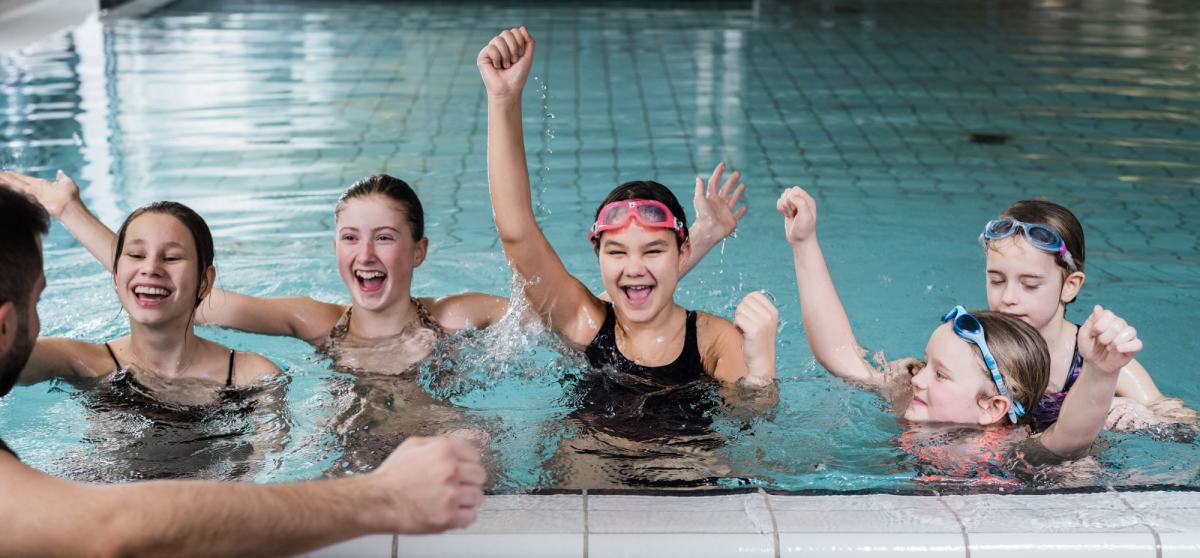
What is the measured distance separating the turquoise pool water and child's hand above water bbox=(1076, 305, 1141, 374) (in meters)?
0.72

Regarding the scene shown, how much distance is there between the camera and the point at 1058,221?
12.7 feet

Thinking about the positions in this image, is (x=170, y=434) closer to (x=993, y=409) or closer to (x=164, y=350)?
(x=164, y=350)

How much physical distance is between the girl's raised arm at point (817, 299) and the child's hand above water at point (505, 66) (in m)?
0.86

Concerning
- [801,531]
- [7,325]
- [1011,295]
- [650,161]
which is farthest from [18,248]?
[650,161]

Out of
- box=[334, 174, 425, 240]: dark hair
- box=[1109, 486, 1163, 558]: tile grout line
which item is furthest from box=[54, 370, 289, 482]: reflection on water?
box=[1109, 486, 1163, 558]: tile grout line

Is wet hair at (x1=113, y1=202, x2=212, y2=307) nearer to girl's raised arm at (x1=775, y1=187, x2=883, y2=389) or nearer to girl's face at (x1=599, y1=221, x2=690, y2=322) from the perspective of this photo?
girl's face at (x1=599, y1=221, x2=690, y2=322)

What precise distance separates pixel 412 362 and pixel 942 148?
4753 millimetres

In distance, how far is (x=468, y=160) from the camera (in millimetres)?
7680

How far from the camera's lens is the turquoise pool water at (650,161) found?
13.0ft

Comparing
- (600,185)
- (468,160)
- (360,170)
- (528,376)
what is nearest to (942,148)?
(600,185)

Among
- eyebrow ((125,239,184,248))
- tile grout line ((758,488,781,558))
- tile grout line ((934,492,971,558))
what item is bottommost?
tile grout line ((934,492,971,558))

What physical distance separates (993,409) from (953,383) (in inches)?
5.1

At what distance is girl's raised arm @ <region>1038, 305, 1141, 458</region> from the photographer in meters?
2.85

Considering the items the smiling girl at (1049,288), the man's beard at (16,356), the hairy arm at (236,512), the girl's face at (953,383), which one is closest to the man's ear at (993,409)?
the girl's face at (953,383)
